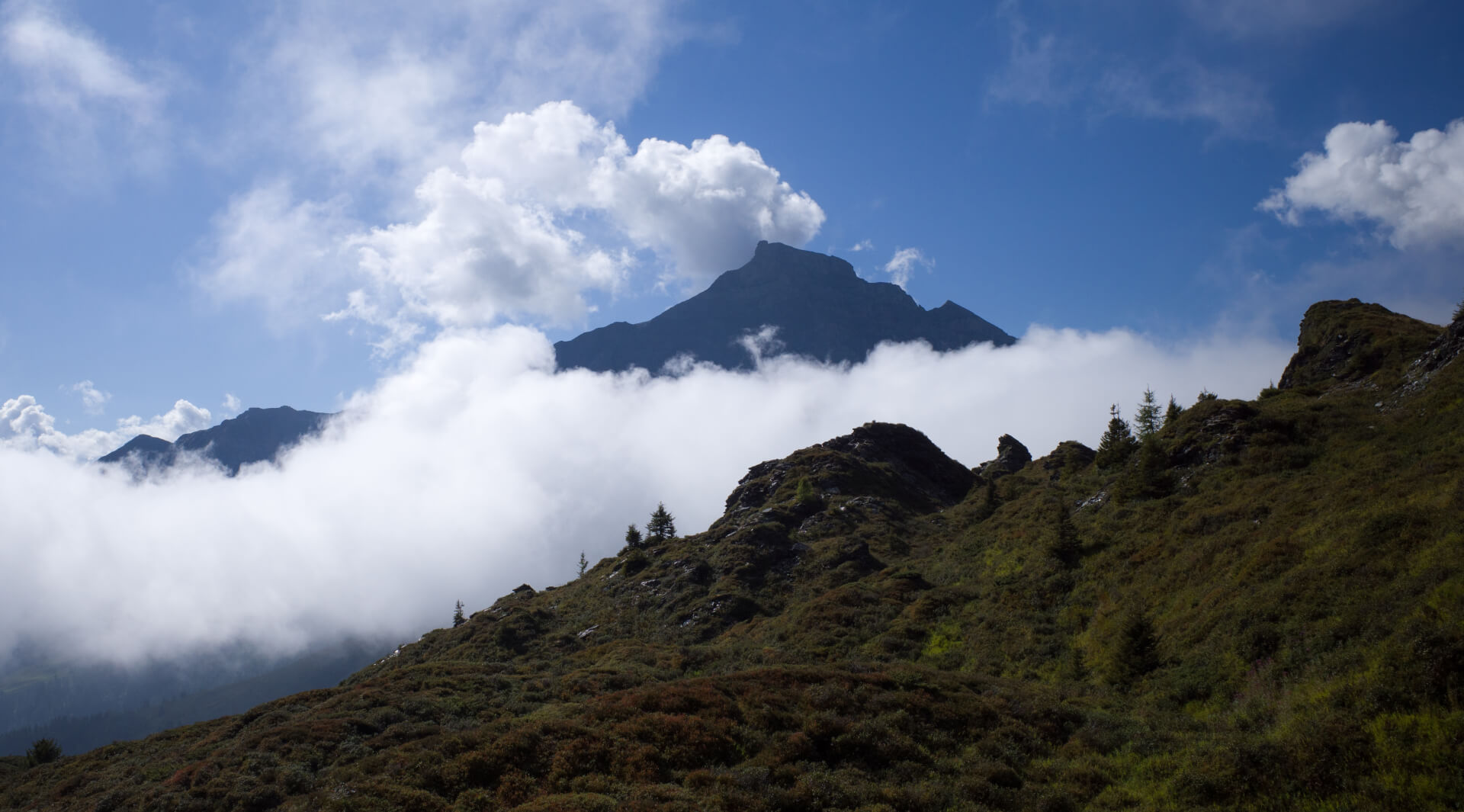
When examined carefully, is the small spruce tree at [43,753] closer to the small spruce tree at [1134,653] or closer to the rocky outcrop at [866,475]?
the small spruce tree at [1134,653]

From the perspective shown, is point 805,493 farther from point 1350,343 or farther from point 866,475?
point 1350,343

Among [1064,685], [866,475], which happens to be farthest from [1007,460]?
[1064,685]

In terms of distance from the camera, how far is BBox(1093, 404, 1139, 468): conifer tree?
59.0m

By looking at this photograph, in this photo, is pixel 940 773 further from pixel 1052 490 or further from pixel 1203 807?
pixel 1052 490

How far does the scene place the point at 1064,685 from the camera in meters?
29.2

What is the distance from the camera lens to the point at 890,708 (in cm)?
2375

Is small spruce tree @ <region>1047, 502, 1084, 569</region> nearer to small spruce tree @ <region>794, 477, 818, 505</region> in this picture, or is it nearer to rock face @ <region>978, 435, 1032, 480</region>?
small spruce tree @ <region>794, 477, 818, 505</region>

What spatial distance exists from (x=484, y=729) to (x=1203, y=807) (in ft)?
72.6

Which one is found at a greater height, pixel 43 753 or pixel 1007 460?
pixel 1007 460

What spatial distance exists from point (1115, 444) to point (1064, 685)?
3939 centimetres

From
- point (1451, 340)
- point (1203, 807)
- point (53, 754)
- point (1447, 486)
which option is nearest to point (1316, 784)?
point (1203, 807)

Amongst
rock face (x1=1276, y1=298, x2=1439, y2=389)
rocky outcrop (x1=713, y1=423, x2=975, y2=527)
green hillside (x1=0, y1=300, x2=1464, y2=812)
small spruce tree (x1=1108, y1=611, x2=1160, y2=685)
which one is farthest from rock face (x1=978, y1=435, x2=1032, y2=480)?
small spruce tree (x1=1108, y1=611, x2=1160, y2=685)

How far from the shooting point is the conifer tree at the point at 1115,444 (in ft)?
194

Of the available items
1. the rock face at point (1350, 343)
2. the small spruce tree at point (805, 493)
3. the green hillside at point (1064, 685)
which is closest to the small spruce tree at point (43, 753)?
the green hillside at point (1064, 685)
